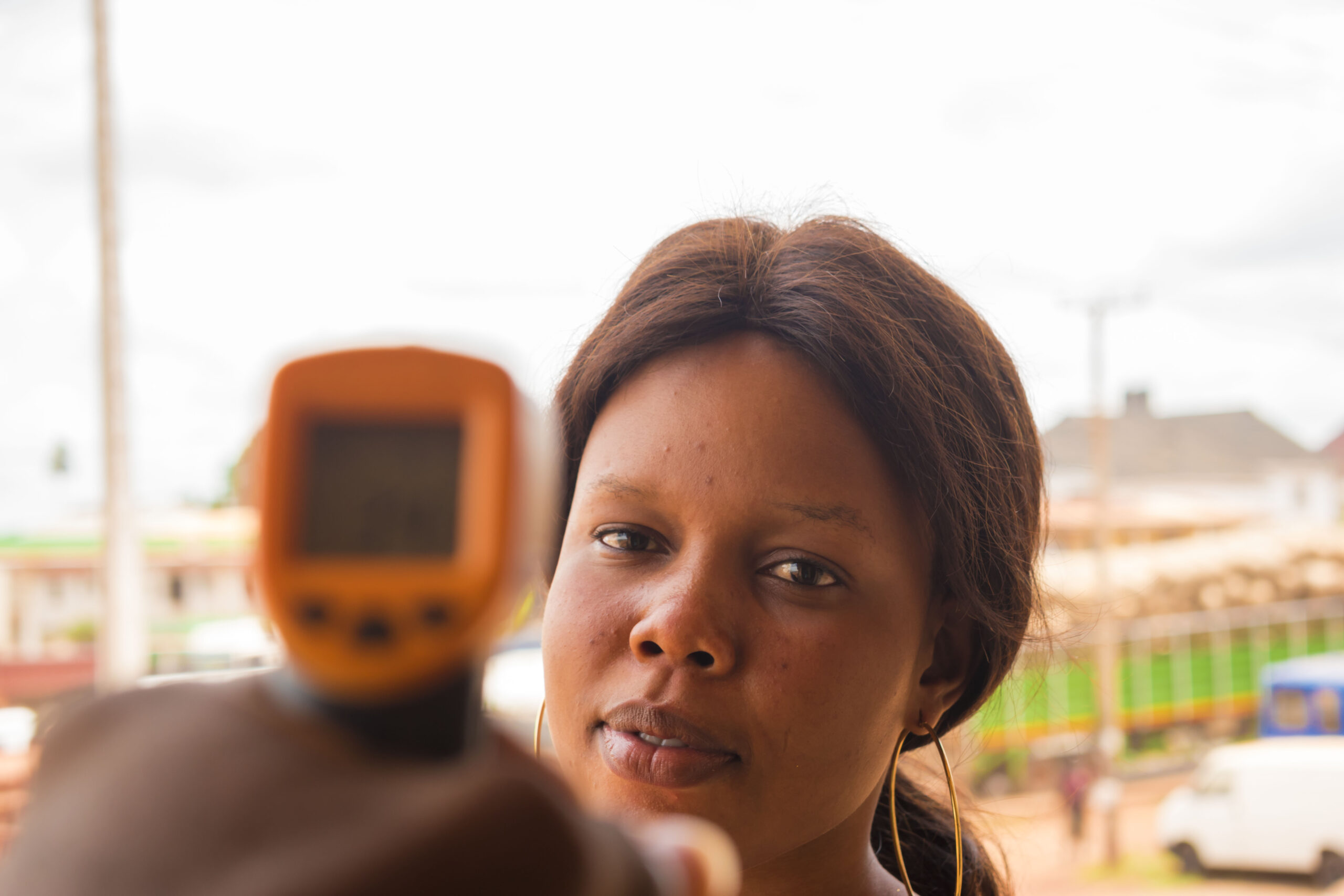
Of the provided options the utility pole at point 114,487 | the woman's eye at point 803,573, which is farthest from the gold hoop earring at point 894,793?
the utility pole at point 114,487

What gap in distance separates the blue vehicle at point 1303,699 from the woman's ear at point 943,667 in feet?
31.1

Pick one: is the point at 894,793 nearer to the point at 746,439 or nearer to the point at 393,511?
the point at 746,439

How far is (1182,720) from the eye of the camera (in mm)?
10031

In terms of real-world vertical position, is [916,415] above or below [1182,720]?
above

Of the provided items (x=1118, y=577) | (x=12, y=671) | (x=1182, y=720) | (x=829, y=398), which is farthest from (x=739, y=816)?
(x=1182, y=720)

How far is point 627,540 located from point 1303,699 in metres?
10.2

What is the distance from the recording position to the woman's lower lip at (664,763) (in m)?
0.79

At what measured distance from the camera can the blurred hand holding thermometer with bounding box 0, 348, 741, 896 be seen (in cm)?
24

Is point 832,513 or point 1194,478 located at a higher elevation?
point 832,513

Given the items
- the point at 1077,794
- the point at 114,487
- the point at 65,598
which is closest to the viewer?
the point at 114,487

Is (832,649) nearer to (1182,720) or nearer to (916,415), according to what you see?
(916,415)

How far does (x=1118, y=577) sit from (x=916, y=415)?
9751 mm

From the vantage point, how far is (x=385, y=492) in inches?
9.5

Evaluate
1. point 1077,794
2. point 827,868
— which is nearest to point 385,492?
point 827,868
